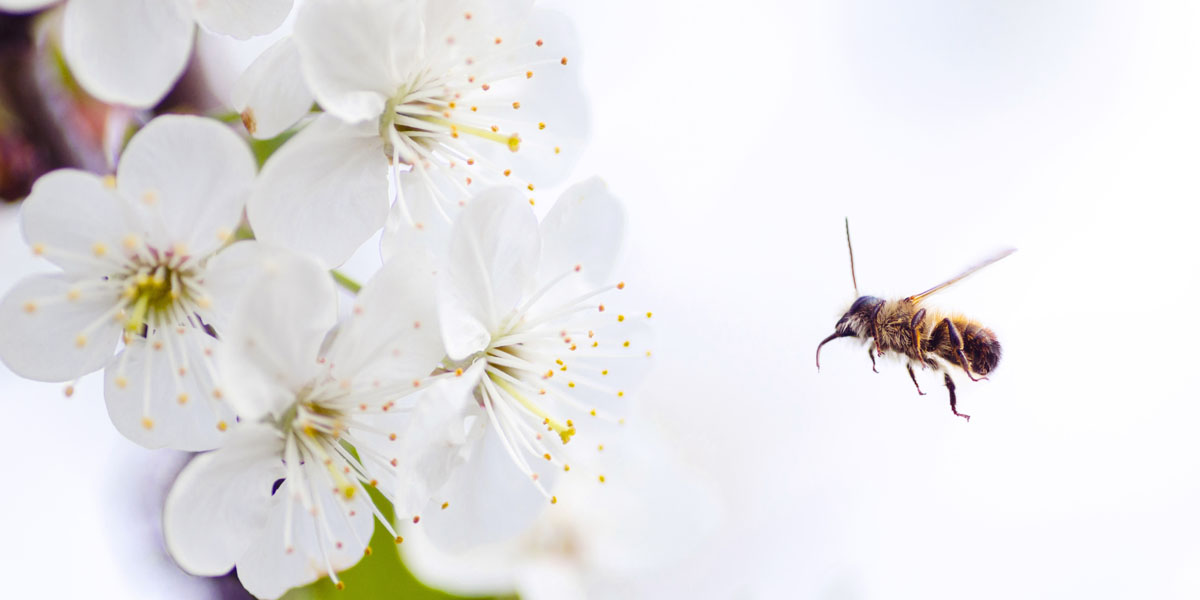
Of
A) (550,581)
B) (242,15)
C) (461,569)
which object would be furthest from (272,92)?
(550,581)

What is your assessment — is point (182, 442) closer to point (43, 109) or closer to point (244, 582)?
point (244, 582)

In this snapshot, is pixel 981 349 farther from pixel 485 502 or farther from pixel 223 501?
pixel 223 501

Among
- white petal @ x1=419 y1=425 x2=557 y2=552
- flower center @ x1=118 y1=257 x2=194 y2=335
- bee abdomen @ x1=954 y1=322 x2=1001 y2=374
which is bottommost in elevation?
white petal @ x1=419 y1=425 x2=557 y2=552

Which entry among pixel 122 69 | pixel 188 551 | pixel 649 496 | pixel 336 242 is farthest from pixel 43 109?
pixel 649 496

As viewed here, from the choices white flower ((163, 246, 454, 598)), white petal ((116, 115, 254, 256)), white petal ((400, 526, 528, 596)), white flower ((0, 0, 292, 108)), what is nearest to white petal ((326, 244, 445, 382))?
white flower ((163, 246, 454, 598))

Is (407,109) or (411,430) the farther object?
(407,109)

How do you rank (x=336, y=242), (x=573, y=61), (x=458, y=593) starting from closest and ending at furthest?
(x=336, y=242) < (x=573, y=61) < (x=458, y=593)

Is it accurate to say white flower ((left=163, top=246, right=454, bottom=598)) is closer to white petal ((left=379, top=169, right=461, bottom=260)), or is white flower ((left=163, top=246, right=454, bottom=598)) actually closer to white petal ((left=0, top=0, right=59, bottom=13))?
white petal ((left=379, top=169, right=461, bottom=260))
